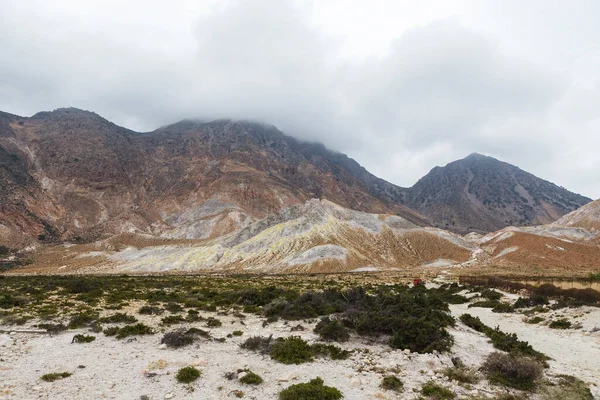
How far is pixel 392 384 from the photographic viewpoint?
10883 mm

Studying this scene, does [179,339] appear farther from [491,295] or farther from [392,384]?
[491,295]

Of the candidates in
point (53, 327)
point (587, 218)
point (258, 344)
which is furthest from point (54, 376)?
point (587, 218)

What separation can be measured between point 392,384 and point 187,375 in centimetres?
Answer: 640

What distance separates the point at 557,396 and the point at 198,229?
15962 cm

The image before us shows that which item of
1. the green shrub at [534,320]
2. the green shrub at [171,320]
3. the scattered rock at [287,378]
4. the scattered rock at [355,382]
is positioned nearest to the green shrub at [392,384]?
the scattered rock at [355,382]

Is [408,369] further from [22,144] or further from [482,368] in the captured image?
[22,144]

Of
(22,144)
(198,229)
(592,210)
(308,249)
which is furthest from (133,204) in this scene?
(592,210)

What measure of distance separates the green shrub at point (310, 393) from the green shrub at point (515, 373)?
5539 millimetres

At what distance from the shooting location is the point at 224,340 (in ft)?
51.5

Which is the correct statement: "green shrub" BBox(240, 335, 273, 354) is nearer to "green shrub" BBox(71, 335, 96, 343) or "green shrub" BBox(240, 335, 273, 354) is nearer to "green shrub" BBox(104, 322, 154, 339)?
"green shrub" BBox(104, 322, 154, 339)

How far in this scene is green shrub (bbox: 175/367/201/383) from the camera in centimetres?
1120

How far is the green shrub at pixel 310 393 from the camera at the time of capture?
988 cm

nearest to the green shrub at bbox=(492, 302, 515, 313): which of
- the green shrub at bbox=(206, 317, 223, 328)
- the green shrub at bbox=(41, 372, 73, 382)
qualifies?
the green shrub at bbox=(206, 317, 223, 328)

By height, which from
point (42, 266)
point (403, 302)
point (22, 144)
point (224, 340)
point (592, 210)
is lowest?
point (42, 266)
